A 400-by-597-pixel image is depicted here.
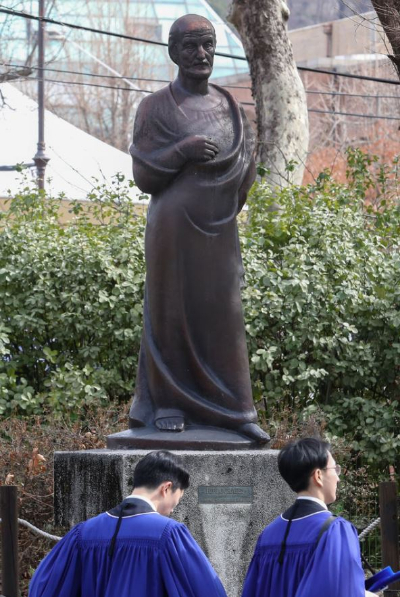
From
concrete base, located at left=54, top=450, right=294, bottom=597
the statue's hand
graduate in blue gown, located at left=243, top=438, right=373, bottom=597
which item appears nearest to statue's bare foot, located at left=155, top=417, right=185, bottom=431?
concrete base, located at left=54, top=450, right=294, bottom=597

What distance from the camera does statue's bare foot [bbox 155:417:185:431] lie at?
7.10 meters

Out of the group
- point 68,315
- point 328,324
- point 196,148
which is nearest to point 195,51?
point 196,148

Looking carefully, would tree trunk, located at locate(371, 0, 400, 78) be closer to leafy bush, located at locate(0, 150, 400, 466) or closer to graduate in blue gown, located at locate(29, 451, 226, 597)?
leafy bush, located at locate(0, 150, 400, 466)

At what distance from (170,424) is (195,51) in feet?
7.27

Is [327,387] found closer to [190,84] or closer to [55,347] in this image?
[55,347]

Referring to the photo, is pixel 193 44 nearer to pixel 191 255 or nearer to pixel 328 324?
pixel 191 255

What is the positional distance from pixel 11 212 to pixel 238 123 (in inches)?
244

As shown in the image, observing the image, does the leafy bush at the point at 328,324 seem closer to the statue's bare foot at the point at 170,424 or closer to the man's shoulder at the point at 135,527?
the statue's bare foot at the point at 170,424

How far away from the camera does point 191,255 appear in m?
7.26

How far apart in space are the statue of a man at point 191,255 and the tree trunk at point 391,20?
16.0ft

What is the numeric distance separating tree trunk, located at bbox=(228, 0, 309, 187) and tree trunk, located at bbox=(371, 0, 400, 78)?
3351mm

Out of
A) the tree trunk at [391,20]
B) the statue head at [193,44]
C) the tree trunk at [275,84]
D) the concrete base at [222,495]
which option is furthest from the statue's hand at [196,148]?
Answer: the tree trunk at [275,84]

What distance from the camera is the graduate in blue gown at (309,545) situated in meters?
4.85

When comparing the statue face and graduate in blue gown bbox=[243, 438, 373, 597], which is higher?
the statue face
